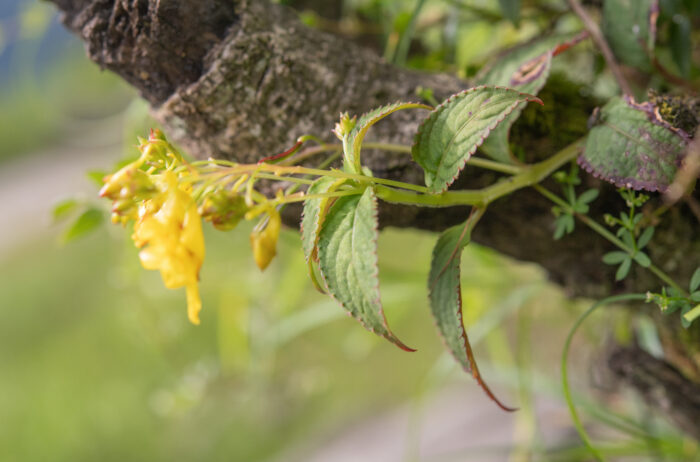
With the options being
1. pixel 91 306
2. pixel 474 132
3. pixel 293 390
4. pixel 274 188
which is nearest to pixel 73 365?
pixel 91 306

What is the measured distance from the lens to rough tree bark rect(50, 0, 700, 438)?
12.0 inches

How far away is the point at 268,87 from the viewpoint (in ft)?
1.04

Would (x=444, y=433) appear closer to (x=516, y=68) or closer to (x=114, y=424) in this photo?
(x=114, y=424)

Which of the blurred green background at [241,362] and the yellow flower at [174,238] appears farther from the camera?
the blurred green background at [241,362]

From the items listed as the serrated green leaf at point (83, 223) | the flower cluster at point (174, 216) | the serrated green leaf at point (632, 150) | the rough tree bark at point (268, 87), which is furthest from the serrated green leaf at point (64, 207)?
the serrated green leaf at point (632, 150)

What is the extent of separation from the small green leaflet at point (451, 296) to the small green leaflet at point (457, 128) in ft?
0.11

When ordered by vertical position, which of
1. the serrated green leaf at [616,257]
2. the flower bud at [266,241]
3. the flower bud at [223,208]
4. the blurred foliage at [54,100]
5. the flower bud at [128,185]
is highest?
the flower bud at [128,185]

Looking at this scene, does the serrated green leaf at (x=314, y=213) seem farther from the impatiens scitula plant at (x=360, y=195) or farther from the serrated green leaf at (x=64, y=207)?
the serrated green leaf at (x=64, y=207)

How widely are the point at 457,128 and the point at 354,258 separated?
0.08 m

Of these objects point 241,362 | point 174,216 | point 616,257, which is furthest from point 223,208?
point 241,362

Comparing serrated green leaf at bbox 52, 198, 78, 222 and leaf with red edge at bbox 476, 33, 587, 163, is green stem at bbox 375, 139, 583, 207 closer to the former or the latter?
leaf with red edge at bbox 476, 33, 587, 163

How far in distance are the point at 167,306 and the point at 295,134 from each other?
90 cm

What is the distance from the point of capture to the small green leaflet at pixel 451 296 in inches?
10.4

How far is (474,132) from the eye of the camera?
25 centimetres
